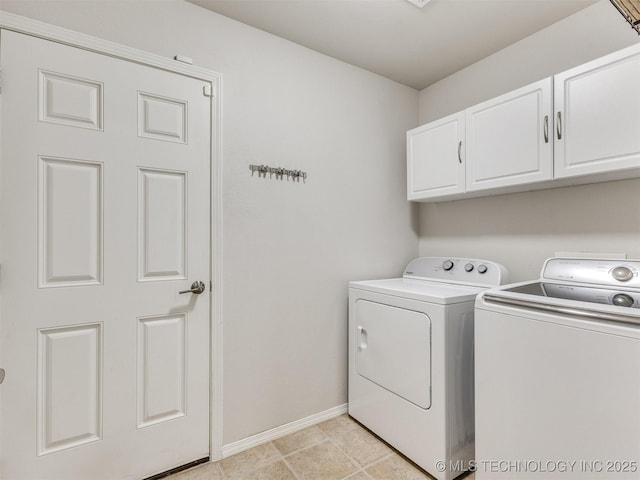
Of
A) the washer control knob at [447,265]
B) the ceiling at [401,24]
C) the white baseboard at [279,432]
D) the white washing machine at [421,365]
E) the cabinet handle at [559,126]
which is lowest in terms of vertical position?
the white baseboard at [279,432]

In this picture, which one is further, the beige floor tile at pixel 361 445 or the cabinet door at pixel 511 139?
the beige floor tile at pixel 361 445

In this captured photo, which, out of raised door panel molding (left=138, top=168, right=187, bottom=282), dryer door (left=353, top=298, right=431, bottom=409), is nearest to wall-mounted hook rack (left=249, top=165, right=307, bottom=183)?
raised door panel molding (left=138, top=168, right=187, bottom=282)

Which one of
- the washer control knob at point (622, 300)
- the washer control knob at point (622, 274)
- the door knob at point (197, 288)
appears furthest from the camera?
the door knob at point (197, 288)

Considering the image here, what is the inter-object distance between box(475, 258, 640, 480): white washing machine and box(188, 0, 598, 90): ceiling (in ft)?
4.64

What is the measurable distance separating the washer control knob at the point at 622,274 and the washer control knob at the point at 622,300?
0.11m

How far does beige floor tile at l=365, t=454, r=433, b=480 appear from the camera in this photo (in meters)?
1.60

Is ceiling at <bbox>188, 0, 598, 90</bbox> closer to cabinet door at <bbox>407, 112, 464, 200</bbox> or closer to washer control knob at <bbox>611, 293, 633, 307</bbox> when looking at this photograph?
cabinet door at <bbox>407, 112, 464, 200</bbox>

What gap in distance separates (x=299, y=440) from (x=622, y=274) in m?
1.89

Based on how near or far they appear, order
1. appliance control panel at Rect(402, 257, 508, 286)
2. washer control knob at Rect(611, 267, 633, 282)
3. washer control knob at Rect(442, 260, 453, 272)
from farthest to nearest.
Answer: washer control knob at Rect(442, 260, 453, 272) → appliance control panel at Rect(402, 257, 508, 286) → washer control knob at Rect(611, 267, 633, 282)

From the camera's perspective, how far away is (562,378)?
3.80 ft

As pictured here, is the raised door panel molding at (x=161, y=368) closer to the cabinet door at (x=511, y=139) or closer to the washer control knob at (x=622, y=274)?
the cabinet door at (x=511, y=139)

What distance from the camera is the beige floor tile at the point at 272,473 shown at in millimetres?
1595

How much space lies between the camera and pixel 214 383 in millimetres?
1714

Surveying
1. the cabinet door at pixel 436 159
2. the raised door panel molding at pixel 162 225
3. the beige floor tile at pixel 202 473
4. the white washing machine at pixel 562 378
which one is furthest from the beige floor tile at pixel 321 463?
the cabinet door at pixel 436 159
